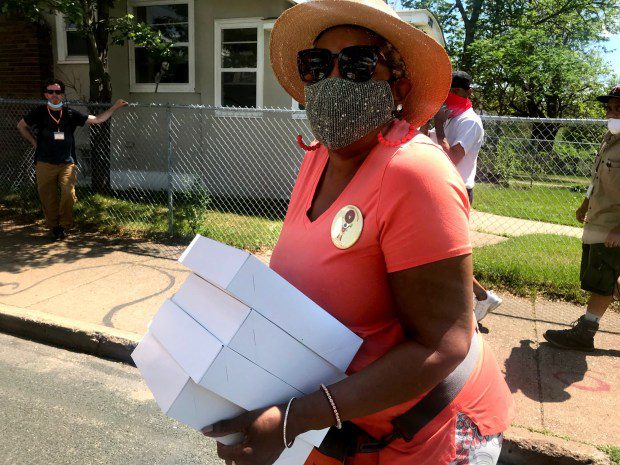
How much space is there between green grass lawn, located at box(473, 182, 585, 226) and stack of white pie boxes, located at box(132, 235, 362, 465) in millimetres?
6238

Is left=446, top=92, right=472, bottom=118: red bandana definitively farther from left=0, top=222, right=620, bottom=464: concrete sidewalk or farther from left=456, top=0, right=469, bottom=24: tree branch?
left=456, top=0, right=469, bottom=24: tree branch

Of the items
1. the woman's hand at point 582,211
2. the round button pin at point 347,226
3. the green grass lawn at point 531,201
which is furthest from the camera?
the green grass lawn at point 531,201

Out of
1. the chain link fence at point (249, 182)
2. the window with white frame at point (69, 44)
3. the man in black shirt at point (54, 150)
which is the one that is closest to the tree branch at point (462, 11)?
the chain link fence at point (249, 182)

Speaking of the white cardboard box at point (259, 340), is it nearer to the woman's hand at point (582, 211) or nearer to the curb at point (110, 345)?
the curb at point (110, 345)

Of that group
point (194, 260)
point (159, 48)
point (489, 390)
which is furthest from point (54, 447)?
point (159, 48)

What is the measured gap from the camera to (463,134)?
4.22m

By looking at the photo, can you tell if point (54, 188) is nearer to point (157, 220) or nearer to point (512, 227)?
point (157, 220)

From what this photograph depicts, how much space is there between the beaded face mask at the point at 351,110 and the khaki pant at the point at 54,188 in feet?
21.6

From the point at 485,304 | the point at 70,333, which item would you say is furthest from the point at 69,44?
the point at 485,304

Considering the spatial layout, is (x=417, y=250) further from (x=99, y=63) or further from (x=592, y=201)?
(x=99, y=63)

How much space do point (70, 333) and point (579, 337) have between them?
4.27m

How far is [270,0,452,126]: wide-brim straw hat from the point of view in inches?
48.2

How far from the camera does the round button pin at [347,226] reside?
1120mm

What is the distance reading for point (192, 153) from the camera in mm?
10344
